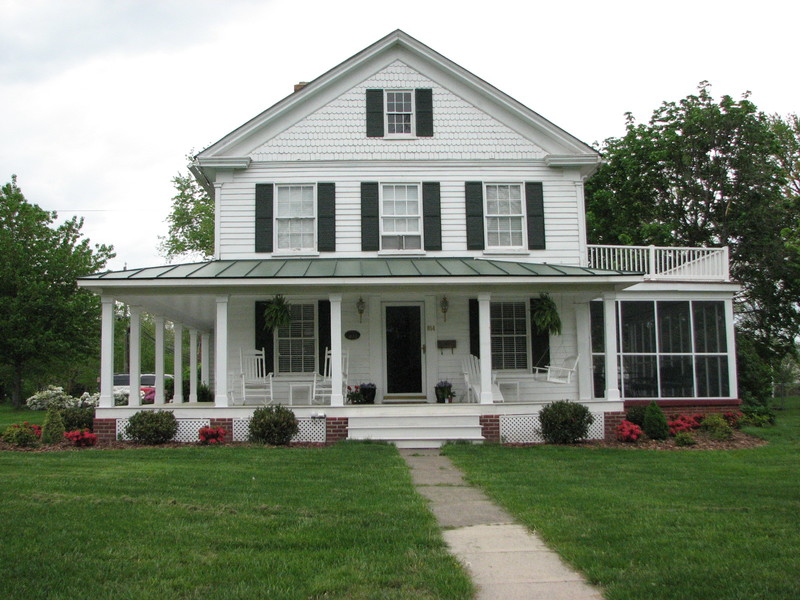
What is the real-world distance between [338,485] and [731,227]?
2115 cm

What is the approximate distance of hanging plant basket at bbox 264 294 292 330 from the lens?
49.8ft

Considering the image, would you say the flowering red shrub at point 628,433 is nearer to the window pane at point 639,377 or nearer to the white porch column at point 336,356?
the window pane at point 639,377

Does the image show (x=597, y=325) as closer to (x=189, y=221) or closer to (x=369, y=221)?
(x=369, y=221)

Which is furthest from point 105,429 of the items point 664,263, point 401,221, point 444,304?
point 664,263

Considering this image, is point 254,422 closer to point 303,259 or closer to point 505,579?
point 303,259

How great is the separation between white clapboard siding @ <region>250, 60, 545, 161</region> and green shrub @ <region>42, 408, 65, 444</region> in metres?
6.80

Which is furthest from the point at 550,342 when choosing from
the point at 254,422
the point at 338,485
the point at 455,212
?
the point at 338,485

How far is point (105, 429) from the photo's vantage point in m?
13.8

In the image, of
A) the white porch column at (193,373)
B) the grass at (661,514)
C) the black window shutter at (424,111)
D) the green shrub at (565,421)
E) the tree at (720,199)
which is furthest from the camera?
the tree at (720,199)

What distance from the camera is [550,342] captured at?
16.5 metres

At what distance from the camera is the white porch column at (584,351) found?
52.6 ft

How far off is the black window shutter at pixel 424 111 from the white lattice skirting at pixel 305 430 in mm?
7028

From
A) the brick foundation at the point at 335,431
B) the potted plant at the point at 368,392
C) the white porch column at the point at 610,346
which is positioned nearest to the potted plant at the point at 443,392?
the potted plant at the point at 368,392

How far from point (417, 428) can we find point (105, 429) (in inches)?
226
